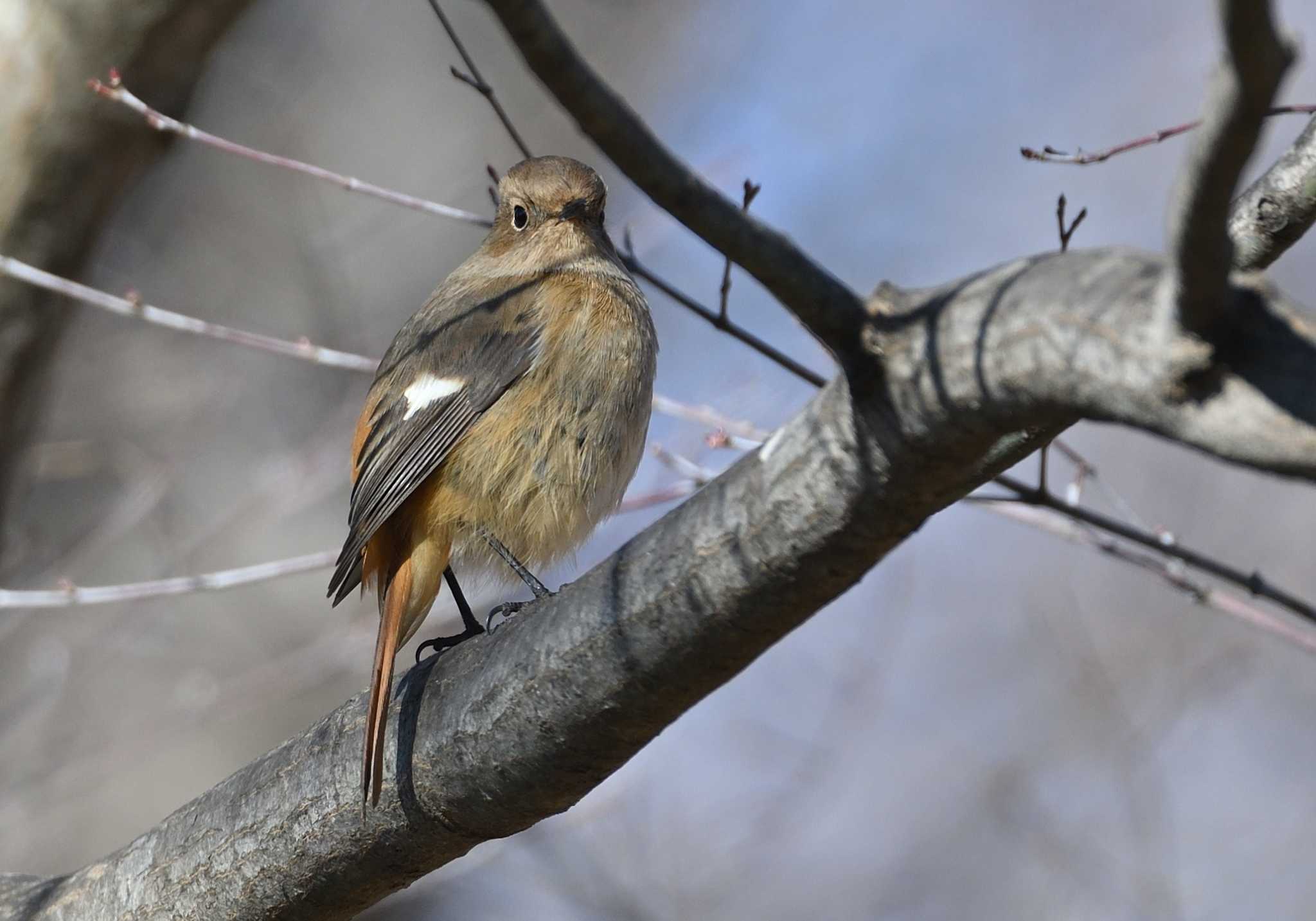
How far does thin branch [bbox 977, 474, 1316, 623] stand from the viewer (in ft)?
8.41

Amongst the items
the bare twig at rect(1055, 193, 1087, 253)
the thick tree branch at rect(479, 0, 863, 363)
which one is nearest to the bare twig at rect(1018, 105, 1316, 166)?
the bare twig at rect(1055, 193, 1087, 253)

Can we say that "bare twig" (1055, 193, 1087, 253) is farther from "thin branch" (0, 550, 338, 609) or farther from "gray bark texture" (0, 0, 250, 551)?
"gray bark texture" (0, 0, 250, 551)

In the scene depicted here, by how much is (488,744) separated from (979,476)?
37.8 inches

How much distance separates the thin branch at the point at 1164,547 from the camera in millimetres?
2562

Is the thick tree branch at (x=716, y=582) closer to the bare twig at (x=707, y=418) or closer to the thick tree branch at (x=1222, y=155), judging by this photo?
the thick tree branch at (x=1222, y=155)

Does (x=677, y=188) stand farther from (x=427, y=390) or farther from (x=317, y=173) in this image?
(x=427, y=390)

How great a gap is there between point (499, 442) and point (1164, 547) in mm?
1701

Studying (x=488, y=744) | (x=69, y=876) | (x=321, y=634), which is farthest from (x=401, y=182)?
(x=488, y=744)

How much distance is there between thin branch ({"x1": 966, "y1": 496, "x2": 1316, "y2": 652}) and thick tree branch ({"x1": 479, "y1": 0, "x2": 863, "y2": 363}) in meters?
1.31

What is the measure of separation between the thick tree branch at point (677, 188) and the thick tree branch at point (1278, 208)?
103cm

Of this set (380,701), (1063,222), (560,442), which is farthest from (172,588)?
(1063,222)

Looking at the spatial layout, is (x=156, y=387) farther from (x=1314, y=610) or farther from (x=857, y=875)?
(x=1314, y=610)

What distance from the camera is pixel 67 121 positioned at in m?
4.61

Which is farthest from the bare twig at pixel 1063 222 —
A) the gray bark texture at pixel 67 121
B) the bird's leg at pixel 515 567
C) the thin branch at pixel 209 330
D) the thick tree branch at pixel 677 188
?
the gray bark texture at pixel 67 121
